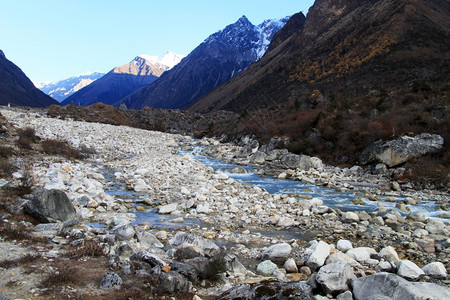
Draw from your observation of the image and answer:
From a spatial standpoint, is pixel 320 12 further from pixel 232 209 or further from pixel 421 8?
pixel 232 209

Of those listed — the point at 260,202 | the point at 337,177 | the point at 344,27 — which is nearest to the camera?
the point at 260,202

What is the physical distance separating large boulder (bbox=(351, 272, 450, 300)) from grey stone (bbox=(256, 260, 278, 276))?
5.53ft

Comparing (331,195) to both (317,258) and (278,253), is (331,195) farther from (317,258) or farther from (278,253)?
(317,258)

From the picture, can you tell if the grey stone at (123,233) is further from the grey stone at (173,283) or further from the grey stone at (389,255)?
the grey stone at (389,255)

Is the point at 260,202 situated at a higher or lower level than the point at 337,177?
higher

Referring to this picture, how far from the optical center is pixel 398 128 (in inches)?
797

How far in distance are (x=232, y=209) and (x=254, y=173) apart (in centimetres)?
939

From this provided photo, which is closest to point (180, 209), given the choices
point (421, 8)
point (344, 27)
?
point (421, 8)

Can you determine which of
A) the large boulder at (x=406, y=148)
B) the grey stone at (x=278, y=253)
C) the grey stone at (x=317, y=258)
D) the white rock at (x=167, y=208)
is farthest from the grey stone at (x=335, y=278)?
the large boulder at (x=406, y=148)

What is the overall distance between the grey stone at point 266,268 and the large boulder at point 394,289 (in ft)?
5.53

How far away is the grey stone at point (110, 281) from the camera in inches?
172

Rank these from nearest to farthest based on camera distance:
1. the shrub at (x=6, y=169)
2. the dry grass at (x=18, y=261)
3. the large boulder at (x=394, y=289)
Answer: the large boulder at (x=394, y=289)
the dry grass at (x=18, y=261)
the shrub at (x=6, y=169)

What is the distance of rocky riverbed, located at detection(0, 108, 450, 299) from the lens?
4656 millimetres

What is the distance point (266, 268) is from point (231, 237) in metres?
Result: 1.99
